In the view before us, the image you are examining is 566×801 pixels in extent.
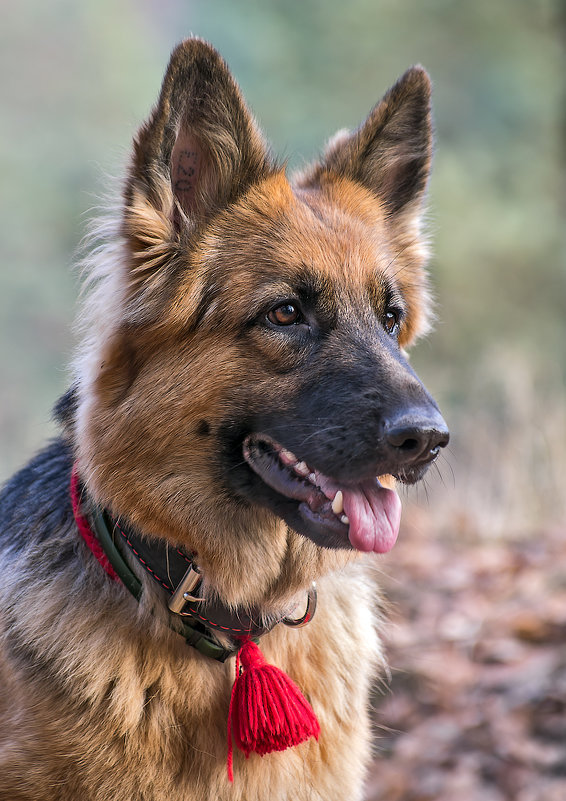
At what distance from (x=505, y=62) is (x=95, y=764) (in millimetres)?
12355

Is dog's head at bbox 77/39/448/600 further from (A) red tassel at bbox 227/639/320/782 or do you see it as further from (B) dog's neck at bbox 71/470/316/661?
(A) red tassel at bbox 227/639/320/782

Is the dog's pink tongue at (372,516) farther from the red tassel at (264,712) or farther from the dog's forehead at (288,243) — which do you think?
the dog's forehead at (288,243)

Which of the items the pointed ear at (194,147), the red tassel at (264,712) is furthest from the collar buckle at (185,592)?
the pointed ear at (194,147)

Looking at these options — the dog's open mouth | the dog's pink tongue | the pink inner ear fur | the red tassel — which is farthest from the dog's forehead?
the red tassel

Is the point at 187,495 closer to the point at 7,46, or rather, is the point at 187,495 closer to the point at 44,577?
the point at 44,577

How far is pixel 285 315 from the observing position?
104 inches

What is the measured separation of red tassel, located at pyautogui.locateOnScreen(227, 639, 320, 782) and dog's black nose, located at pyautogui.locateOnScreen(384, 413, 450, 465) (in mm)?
829


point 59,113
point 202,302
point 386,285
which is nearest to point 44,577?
point 202,302

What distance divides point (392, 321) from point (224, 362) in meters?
0.72

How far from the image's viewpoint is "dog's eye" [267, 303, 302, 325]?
263 centimetres

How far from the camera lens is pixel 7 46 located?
13125mm

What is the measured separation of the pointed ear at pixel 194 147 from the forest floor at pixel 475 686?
6.88 feet

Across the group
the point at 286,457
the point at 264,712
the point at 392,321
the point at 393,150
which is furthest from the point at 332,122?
the point at 264,712

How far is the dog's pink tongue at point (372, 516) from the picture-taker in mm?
2490
